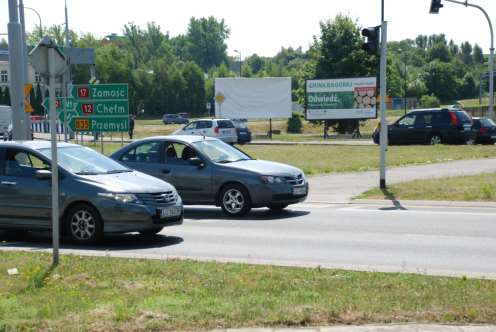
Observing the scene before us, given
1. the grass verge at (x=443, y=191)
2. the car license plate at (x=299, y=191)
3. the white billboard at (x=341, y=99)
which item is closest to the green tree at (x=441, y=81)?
the white billboard at (x=341, y=99)

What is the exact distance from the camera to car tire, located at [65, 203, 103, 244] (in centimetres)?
1177

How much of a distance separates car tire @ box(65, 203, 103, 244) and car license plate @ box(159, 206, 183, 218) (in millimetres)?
912

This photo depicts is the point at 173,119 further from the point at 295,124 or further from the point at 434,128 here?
the point at 434,128

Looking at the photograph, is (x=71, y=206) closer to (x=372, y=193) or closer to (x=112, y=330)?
(x=112, y=330)

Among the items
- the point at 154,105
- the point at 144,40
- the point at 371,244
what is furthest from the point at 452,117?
the point at 144,40

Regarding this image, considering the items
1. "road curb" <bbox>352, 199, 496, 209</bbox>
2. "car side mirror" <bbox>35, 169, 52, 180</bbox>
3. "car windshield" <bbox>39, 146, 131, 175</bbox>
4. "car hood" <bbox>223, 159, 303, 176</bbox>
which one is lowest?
"road curb" <bbox>352, 199, 496, 209</bbox>

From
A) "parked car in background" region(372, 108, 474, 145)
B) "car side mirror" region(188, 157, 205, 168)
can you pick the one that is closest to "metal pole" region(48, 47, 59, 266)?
"car side mirror" region(188, 157, 205, 168)

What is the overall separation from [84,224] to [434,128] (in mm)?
26304

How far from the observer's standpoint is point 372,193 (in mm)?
18141

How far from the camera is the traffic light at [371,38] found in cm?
1808

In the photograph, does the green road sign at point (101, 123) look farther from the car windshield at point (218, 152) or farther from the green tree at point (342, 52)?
the green tree at point (342, 52)

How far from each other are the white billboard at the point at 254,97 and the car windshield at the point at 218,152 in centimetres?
4690

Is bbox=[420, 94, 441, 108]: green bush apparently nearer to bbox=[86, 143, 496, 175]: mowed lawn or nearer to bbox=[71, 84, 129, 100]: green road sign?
bbox=[86, 143, 496, 175]: mowed lawn

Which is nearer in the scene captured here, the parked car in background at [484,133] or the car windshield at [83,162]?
the car windshield at [83,162]
